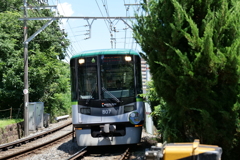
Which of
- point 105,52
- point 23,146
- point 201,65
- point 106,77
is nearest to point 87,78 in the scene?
point 106,77

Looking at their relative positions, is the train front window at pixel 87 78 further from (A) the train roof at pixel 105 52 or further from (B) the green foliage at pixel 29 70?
(B) the green foliage at pixel 29 70

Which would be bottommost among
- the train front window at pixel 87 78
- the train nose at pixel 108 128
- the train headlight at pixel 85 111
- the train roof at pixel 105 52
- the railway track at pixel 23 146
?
the railway track at pixel 23 146

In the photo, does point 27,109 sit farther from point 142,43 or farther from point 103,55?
point 142,43

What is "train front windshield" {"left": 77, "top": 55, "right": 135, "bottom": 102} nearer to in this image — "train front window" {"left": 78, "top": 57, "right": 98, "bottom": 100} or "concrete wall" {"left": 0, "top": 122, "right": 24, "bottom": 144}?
"train front window" {"left": 78, "top": 57, "right": 98, "bottom": 100}

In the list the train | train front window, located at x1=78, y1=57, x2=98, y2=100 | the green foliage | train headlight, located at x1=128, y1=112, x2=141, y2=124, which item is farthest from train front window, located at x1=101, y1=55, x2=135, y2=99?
the green foliage

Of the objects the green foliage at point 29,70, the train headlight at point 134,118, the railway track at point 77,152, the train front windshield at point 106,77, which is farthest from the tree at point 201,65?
the green foliage at point 29,70

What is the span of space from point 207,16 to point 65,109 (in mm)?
27263

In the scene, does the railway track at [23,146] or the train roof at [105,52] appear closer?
the train roof at [105,52]

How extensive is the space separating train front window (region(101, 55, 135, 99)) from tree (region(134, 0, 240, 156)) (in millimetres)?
3954

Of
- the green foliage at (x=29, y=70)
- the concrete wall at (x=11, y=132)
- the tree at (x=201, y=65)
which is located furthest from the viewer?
the green foliage at (x=29, y=70)

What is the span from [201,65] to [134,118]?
5.05m

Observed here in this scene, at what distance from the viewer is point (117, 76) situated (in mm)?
10094

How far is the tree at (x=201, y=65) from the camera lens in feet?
17.2

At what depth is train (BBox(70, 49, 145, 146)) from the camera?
9961mm
